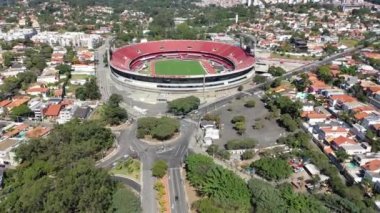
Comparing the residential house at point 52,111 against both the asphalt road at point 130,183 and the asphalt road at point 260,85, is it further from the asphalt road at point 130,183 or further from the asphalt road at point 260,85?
the asphalt road at point 260,85

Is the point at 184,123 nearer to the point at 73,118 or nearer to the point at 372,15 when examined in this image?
the point at 73,118

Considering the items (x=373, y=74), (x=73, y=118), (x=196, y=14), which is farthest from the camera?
(x=196, y=14)

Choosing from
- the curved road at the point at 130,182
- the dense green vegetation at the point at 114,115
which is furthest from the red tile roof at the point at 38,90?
the curved road at the point at 130,182

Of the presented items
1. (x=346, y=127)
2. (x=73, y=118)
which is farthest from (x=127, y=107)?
(x=346, y=127)

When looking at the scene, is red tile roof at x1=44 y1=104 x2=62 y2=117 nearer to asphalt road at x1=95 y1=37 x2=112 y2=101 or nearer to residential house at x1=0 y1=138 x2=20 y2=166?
asphalt road at x1=95 y1=37 x2=112 y2=101

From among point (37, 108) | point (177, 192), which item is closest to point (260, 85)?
point (177, 192)

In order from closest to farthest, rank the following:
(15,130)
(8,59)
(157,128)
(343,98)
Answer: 1. (157,128)
2. (15,130)
3. (343,98)
4. (8,59)

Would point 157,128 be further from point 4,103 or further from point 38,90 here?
point 38,90
